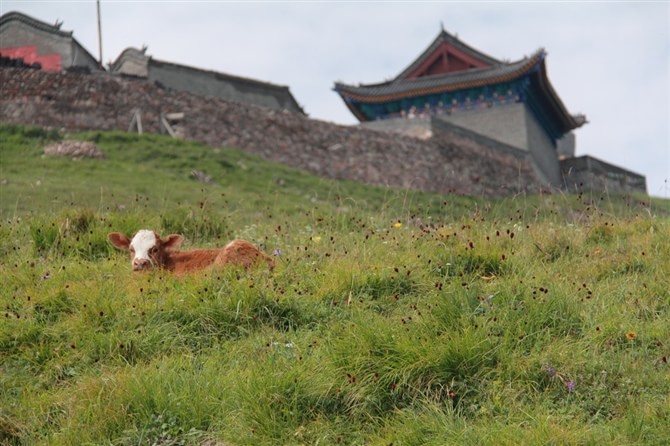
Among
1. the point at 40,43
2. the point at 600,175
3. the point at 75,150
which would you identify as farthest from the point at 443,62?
the point at 75,150

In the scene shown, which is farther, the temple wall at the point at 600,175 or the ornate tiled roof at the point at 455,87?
the temple wall at the point at 600,175

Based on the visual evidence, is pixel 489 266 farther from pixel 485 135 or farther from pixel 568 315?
pixel 485 135

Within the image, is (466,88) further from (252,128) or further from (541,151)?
(252,128)

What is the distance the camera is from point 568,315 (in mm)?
5914

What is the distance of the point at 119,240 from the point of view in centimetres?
781

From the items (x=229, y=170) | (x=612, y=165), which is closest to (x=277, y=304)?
(x=229, y=170)

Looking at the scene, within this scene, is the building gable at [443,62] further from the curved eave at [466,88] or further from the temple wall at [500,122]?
the temple wall at [500,122]

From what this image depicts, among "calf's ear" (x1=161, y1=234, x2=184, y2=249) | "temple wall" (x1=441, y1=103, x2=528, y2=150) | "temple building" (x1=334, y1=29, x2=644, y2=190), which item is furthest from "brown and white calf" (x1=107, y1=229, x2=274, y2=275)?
"temple wall" (x1=441, y1=103, x2=528, y2=150)

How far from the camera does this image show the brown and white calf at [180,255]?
279 inches

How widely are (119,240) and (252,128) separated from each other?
1642 cm

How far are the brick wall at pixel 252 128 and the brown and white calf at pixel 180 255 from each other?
12.5 m

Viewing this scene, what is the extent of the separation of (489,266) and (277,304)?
5.26ft

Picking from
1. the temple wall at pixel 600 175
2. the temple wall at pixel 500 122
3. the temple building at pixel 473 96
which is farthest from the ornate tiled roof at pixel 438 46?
the temple wall at pixel 600 175

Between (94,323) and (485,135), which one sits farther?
(485,135)
